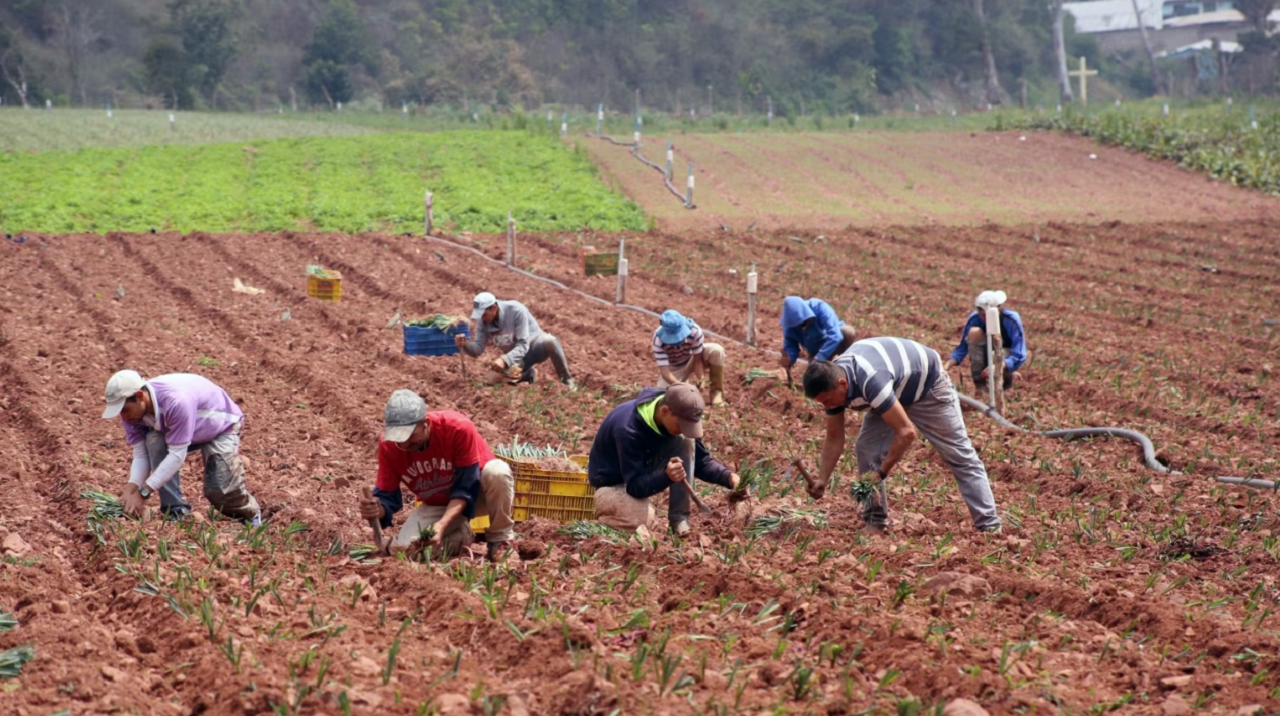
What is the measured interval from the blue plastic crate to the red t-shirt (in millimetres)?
6159

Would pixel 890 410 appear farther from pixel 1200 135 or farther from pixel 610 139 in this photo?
pixel 1200 135

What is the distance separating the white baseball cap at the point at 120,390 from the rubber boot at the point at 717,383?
5.34m

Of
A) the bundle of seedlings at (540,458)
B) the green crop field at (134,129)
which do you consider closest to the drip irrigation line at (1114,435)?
the bundle of seedlings at (540,458)

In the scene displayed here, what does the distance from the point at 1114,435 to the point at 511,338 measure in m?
5.26

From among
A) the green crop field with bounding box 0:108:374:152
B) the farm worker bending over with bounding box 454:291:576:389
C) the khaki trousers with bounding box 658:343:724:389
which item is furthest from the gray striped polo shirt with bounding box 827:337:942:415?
the green crop field with bounding box 0:108:374:152

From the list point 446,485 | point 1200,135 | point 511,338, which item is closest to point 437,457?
point 446,485

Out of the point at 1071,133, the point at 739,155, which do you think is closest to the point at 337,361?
the point at 739,155

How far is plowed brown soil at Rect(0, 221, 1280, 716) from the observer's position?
16.4 feet

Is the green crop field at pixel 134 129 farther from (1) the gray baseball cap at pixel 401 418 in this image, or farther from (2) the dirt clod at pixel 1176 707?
(2) the dirt clod at pixel 1176 707

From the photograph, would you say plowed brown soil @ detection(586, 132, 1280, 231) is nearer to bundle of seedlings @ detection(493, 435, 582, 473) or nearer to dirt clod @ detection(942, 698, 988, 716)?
bundle of seedlings @ detection(493, 435, 582, 473)

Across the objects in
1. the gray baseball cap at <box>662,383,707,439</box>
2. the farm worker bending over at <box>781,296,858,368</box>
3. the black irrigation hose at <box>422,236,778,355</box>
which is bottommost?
the black irrigation hose at <box>422,236,778,355</box>

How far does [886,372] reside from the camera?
6.85 metres

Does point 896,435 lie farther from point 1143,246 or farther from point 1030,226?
point 1030,226

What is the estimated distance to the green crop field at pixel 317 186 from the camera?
984 inches
